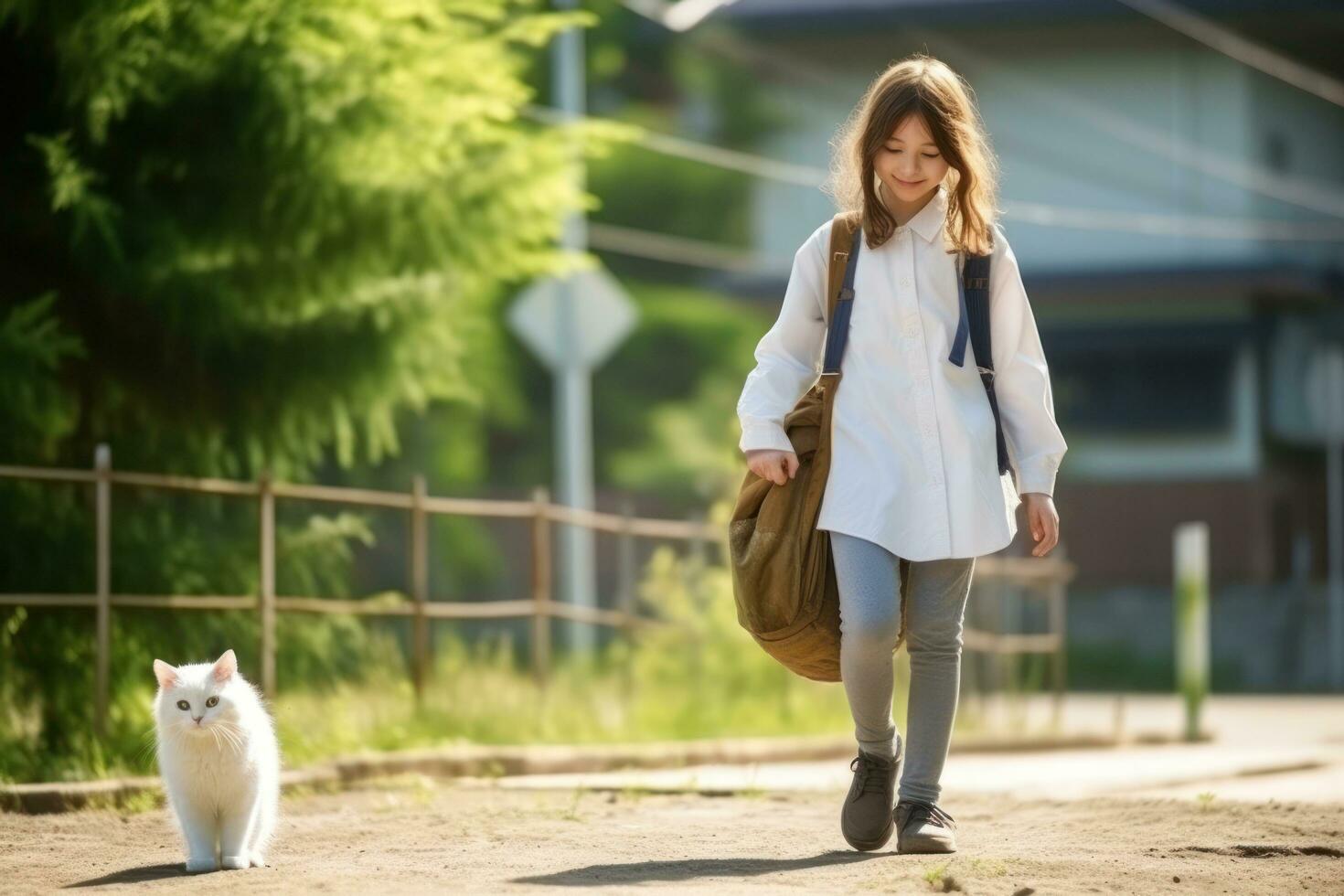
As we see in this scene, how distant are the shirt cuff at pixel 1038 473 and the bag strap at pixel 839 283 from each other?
1.88ft

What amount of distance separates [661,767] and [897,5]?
21.0 metres

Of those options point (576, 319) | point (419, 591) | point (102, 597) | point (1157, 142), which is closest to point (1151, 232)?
point (1157, 142)

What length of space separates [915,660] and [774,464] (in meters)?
0.67

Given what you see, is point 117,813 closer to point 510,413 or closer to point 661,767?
point 661,767

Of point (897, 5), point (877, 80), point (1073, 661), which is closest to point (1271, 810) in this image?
point (877, 80)

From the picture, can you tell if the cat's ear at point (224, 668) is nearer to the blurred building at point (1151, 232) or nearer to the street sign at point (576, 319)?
the street sign at point (576, 319)

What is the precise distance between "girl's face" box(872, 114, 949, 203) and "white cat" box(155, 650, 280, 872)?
214 cm

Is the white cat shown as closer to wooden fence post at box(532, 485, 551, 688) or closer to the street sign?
wooden fence post at box(532, 485, 551, 688)

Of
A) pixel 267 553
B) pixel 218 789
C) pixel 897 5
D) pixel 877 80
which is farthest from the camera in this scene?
pixel 897 5

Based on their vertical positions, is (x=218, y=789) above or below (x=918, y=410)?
below

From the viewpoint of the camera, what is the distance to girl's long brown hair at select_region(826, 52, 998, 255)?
217 inches

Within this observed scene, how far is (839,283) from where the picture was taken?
223 inches

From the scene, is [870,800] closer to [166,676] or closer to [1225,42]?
[166,676]

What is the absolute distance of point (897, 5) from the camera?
95.9 ft
